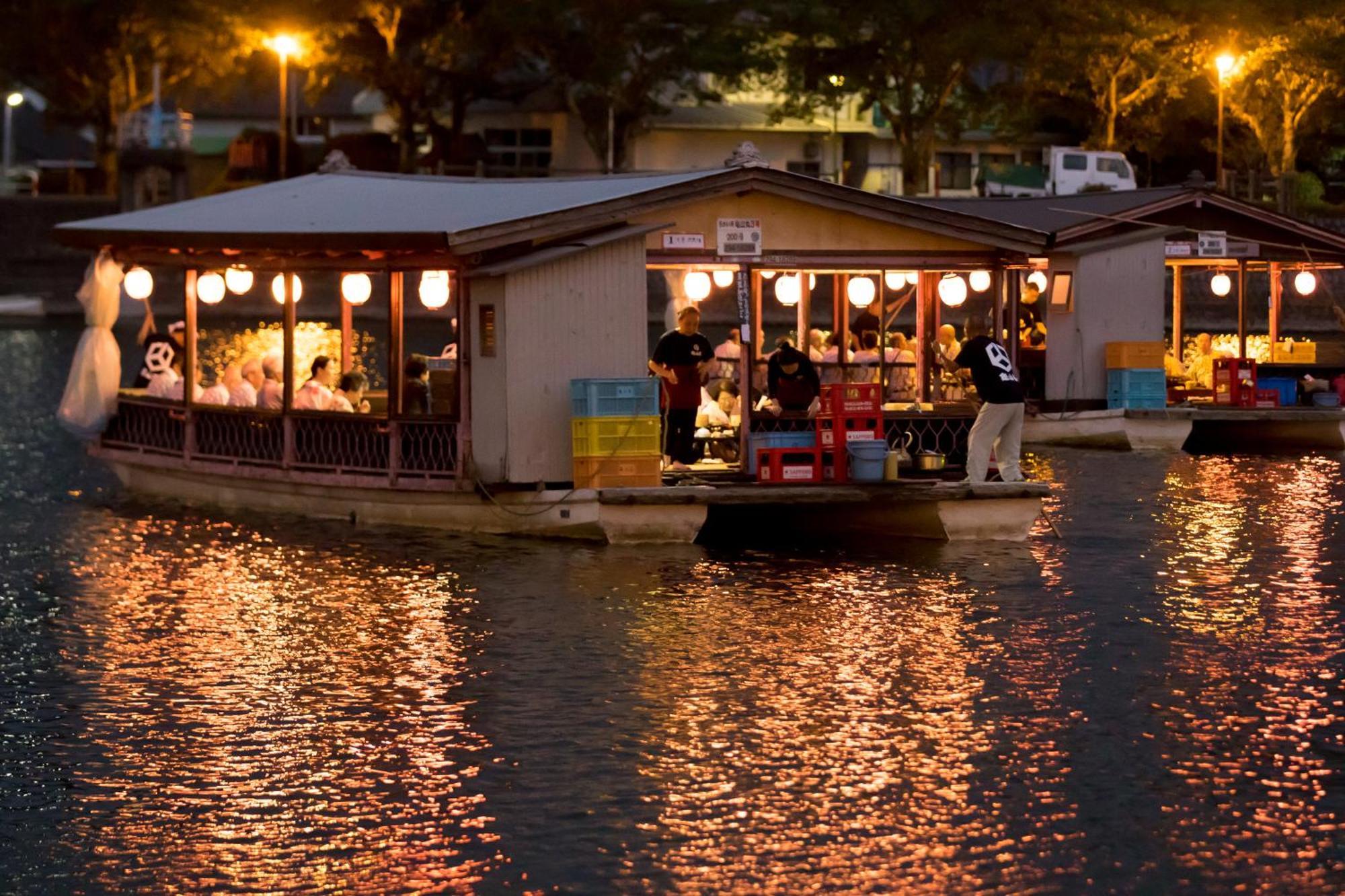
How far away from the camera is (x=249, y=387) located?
25656 millimetres

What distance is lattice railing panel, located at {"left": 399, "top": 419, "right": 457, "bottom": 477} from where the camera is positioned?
22.9 meters

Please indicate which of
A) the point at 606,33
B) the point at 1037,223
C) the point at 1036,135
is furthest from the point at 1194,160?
the point at 1037,223

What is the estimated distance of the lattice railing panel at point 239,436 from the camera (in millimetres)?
24750

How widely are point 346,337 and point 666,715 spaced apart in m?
14.9

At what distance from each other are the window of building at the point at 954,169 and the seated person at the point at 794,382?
199 ft

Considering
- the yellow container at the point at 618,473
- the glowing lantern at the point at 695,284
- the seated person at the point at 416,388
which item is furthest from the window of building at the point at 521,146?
the yellow container at the point at 618,473

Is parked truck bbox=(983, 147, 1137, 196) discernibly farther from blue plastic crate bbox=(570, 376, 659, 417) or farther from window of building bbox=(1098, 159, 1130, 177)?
blue plastic crate bbox=(570, 376, 659, 417)

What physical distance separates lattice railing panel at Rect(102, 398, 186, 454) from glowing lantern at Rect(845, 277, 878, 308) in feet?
27.2

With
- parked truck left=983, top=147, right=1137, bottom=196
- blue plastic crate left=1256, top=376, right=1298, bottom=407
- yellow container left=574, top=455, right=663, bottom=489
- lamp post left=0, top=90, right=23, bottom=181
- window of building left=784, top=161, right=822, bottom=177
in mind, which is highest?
lamp post left=0, top=90, right=23, bottom=181

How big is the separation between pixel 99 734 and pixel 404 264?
9375mm

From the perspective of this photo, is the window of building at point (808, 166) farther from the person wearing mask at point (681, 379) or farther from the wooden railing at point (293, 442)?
the person wearing mask at point (681, 379)

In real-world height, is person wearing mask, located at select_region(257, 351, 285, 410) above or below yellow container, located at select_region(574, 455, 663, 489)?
above

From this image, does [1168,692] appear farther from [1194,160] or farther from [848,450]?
[1194,160]

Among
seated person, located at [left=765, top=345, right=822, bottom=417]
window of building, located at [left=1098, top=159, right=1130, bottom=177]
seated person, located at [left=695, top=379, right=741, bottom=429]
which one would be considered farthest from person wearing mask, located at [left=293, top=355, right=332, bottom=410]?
window of building, located at [left=1098, top=159, right=1130, bottom=177]
